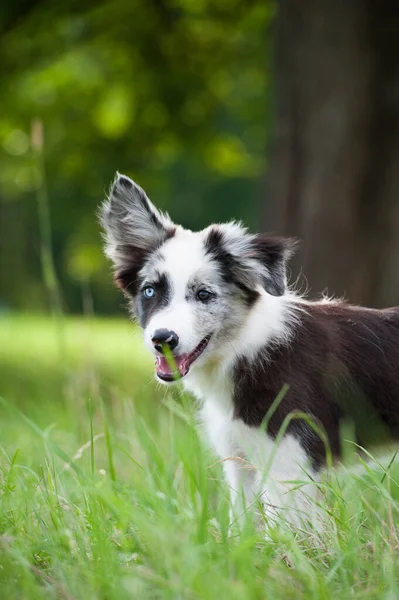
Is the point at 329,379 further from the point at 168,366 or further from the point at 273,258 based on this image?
the point at 168,366

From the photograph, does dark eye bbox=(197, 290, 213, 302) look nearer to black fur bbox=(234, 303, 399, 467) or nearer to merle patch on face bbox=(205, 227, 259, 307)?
merle patch on face bbox=(205, 227, 259, 307)

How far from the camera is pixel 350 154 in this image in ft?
30.0

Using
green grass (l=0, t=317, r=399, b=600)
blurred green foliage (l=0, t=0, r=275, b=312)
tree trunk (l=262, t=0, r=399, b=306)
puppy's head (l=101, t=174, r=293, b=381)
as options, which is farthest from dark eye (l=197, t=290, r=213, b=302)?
blurred green foliage (l=0, t=0, r=275, b=312)

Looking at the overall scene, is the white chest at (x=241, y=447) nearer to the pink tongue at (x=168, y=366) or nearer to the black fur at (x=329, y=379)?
the black fur at (x=329, y=379)

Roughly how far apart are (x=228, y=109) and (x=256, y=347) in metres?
11.5

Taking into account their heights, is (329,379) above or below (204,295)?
below

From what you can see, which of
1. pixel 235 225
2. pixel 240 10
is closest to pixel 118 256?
pixel 235 225

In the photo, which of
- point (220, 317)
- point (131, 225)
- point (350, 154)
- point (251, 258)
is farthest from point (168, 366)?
point (350, 154)

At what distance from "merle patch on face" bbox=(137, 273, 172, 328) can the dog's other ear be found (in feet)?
1.56

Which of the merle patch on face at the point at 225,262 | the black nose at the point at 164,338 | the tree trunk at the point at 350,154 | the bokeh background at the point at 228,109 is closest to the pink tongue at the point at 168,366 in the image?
the black nose at the point at 164,338

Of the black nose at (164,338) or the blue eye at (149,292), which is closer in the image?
the black nose at (164,338)

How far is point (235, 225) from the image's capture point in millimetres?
4746

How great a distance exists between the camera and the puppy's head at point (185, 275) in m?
4.18

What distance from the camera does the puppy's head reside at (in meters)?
4.18
